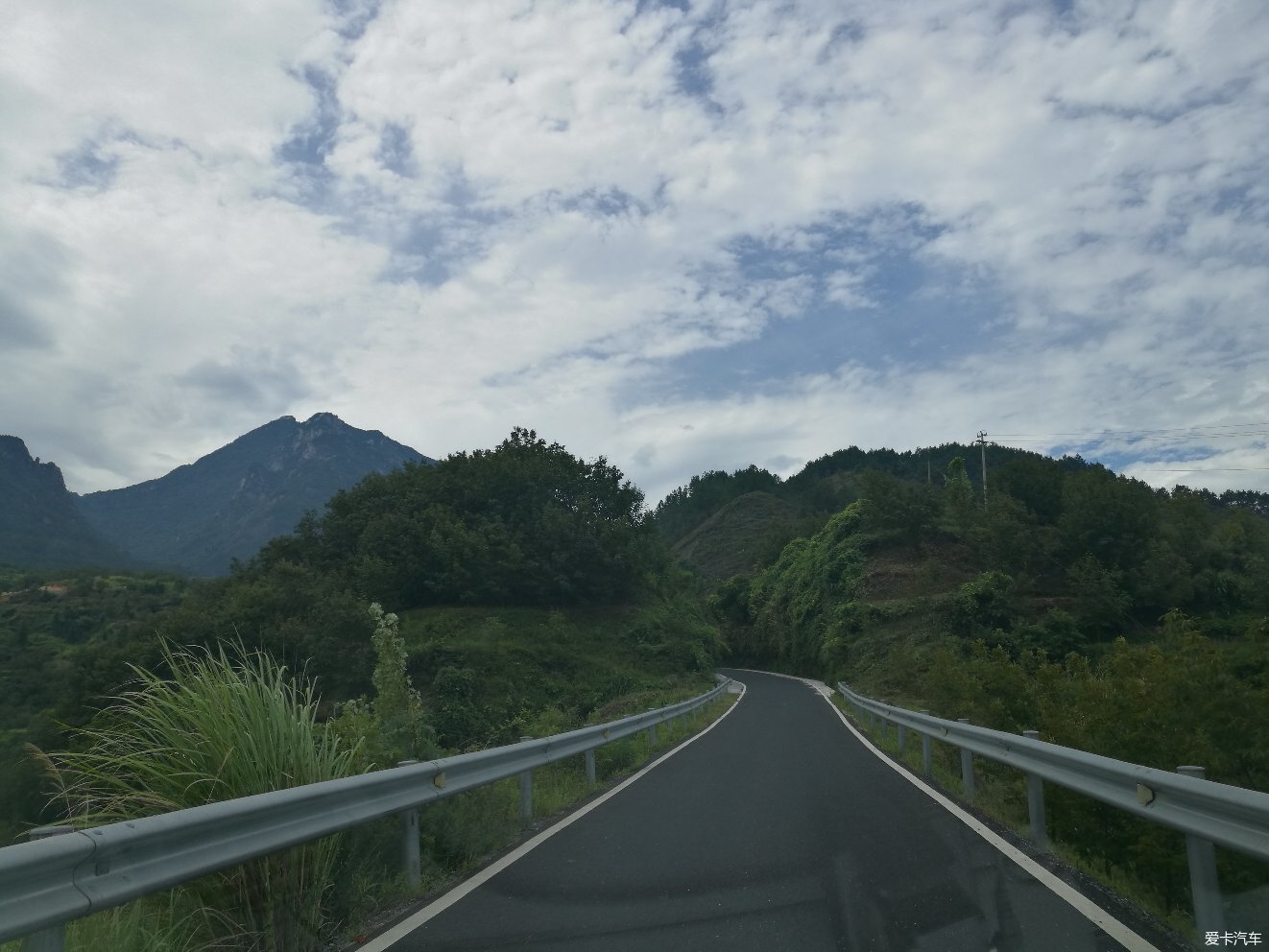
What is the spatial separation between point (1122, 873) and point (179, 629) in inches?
1713

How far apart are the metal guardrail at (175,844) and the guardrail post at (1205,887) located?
4307 millimetres

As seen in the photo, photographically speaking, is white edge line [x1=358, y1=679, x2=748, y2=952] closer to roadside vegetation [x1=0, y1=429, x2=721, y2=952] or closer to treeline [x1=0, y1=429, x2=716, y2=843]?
roadside vegetation [x1=0, y1=429, x2=721, y2=952]

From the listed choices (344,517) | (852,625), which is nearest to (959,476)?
(852,625)

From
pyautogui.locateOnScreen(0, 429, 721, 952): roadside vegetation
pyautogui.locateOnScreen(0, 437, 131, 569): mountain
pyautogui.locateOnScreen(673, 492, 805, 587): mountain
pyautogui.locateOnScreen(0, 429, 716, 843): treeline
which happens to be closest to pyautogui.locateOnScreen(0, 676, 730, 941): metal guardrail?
pyautogui.locateOnScreen(0, 429, 721, 952): roadside vegetation

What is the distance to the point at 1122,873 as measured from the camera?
7.35 metres

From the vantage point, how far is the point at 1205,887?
14.8 feet

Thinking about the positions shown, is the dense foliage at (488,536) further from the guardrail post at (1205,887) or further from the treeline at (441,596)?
the guardrail post at (1205,887)

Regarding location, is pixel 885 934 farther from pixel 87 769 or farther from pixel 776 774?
pixel 776 774

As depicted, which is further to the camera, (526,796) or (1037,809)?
(526,796)

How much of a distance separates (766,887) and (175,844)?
12.2ft

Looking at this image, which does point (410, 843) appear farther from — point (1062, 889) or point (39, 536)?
point (39, 536)

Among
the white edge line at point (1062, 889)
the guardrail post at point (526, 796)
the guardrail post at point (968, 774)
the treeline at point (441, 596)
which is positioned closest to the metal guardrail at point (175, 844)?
the guardrail post at point (526, 796)

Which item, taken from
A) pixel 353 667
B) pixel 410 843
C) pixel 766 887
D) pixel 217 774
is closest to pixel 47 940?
pixel 217 774

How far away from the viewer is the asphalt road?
16.3 feet
